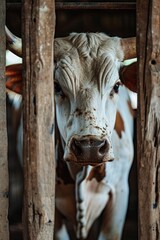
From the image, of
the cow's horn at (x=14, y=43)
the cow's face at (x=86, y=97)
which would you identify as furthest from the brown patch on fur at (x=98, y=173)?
the cow's horn at (x=14, y=43)

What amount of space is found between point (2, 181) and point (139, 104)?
0.79 m

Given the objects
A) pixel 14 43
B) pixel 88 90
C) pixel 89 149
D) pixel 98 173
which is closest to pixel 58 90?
pixel 88 90

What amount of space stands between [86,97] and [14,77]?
0.76 m

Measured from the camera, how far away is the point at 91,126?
10.8 feet

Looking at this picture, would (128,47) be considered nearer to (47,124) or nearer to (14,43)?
(14,43)

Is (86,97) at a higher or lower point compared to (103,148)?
higher

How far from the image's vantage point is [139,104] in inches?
116

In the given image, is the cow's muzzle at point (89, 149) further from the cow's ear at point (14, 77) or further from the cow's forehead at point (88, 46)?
the cow's ear at point (14, 77)

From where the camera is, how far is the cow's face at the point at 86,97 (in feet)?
10.8

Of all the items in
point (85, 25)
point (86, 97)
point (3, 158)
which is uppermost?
point (85, 25)

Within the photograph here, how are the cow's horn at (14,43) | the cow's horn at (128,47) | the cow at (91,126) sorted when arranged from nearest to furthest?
the cow at (91,126) < the cow's horn at (14,43) < the cow's horn at (128,47)

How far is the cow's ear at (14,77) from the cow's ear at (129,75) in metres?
0.70

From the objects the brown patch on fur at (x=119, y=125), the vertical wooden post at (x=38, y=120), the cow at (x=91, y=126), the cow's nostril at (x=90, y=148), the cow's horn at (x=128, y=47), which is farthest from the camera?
the brown patch on fur at (x=119, y=125)

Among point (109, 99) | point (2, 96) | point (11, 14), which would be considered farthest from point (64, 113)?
point (11, 14)
